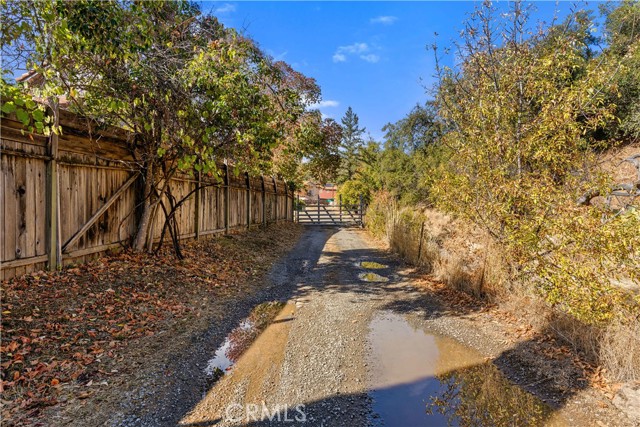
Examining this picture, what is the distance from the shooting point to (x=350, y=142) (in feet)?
146

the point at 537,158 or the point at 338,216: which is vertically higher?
the point at 537,158

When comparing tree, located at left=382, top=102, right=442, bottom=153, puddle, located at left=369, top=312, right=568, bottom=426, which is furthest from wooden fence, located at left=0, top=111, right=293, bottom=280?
tree, located at left=382, top=102, right=442, bottom=153

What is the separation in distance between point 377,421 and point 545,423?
1363 millimetres

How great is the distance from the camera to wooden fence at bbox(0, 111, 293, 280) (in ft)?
13.1

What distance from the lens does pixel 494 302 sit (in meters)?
5.31

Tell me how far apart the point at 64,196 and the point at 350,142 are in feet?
137

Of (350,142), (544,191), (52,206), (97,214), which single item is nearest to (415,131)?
(544,191)

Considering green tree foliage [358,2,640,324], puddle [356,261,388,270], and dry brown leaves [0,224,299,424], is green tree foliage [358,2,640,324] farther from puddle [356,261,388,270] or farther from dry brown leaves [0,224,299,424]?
dry brown leaves [0,224,299,424]

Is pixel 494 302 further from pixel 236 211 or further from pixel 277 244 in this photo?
pixel 236 211

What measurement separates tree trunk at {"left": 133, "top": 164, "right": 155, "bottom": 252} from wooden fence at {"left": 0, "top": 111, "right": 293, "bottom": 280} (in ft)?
0.50

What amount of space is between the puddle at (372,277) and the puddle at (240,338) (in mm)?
2562

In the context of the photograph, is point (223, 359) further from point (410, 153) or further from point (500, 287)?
point (410, 153)

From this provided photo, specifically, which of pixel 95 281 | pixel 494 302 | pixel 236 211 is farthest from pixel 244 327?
pixel 236 211

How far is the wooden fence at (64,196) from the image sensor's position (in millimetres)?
3984
